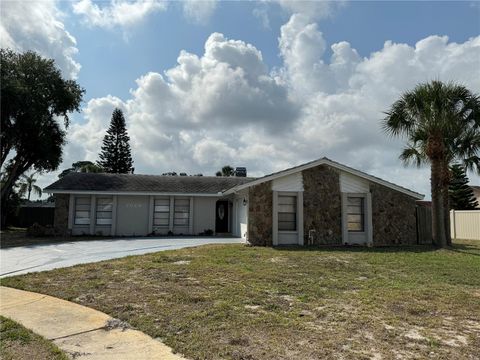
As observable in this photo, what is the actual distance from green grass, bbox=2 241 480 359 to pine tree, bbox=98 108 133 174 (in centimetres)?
3848

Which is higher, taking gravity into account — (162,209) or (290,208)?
(162,209)

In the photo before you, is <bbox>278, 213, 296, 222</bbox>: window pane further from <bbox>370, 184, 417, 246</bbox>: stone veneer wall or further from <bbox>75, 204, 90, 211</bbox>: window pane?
<bbox>75, 204, 90, 211</bbox>: window pane

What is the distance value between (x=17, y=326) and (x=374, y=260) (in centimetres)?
942

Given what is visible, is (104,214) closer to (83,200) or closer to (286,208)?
(83,200)

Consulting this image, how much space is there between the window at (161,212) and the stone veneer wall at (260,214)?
8019mm

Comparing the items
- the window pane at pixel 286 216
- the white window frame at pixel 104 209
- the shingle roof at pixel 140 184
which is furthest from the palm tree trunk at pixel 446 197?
the white window frame at pixel 104 209

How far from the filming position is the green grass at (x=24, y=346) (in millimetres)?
4730

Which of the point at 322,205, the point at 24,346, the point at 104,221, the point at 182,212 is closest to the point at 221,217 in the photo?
the point at 182,212

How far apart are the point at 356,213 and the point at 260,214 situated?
4.35m

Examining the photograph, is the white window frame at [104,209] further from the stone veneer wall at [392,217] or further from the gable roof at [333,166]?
the stone veneer wall at [392,217]

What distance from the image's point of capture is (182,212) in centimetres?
2341

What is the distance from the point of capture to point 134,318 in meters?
6.07

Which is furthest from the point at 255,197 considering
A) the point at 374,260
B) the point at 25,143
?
the point at 25,143

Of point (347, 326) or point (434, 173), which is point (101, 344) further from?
point (434, 173)
